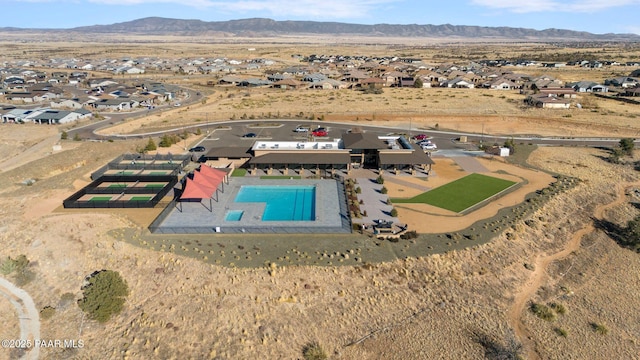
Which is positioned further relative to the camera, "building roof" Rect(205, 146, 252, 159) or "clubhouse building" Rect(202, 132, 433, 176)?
"building roof" Rect(205, 146, 252, 159)

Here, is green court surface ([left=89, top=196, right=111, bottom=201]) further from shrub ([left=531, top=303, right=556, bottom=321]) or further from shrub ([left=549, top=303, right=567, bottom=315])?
shrub ([left=549, top=303, right=567, bottom=315])

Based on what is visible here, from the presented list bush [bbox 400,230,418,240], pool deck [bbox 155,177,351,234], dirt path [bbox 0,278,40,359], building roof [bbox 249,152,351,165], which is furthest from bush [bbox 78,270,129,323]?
building roof [bbox 249,152,351,165]

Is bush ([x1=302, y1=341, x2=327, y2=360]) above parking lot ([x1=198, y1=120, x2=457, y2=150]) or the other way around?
the other way around

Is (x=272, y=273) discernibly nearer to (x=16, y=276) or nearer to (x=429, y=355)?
(x=429, y=355)

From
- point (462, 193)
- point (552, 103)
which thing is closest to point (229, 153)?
point (462, 193)

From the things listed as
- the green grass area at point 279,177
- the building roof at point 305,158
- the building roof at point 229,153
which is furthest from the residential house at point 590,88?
the building roof at point 229,153

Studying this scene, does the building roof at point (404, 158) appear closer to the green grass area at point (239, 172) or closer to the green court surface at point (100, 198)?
the green grass area at point (239, 172)
